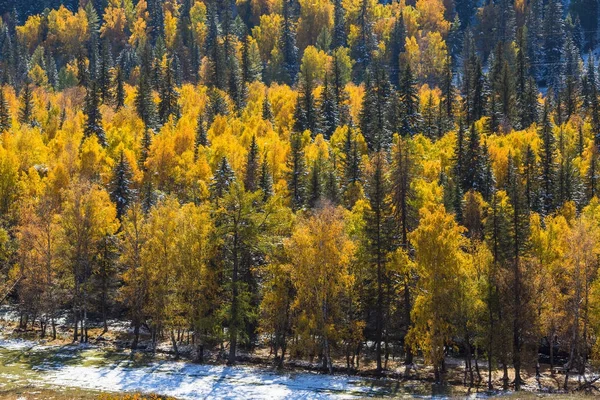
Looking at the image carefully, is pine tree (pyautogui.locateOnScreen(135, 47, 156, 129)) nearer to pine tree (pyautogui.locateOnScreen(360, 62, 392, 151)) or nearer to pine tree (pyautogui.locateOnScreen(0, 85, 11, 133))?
pine tree (pyautogui.locateOnScreen(0, 85, 11, 133))

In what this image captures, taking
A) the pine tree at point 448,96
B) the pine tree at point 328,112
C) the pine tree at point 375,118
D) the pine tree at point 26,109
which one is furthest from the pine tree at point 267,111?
the pine tree at point 26,109

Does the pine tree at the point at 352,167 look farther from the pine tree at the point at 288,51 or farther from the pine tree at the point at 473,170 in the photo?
the pine tree at the point at 288,51

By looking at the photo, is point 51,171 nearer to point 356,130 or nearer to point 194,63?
point 356,130

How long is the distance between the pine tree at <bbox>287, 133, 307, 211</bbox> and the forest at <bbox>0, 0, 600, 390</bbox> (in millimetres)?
293

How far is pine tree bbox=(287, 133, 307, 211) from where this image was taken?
77625 mm

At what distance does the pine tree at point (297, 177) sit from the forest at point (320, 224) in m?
0.29

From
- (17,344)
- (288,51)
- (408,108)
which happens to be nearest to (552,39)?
(288,51)

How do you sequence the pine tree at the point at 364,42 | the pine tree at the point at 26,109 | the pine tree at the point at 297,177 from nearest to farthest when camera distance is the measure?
the pine tree at the point at 297,177 < the pine tree at the point at 26,109 < the pine tree at the point at 364,42

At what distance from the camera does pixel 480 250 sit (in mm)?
49969

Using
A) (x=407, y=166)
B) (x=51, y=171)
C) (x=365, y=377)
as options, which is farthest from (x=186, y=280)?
(x=51, y=171)

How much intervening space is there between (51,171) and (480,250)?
50.8m

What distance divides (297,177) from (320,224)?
102 ft

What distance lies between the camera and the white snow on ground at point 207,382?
4200cm

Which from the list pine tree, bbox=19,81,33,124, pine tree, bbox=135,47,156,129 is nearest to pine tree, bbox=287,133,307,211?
pine tree, bbox=135,47,156,129
